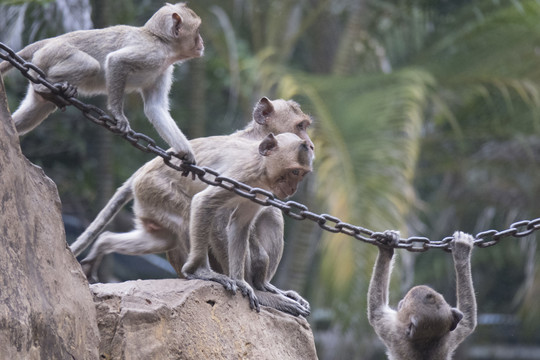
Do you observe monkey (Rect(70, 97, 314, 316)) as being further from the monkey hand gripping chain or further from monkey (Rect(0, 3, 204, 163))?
the monkey hand gripping chain

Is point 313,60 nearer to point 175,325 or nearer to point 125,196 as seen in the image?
point 125,196

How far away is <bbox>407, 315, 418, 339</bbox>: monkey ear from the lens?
5.63 metres

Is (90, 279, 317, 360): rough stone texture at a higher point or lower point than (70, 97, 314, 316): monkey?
lower

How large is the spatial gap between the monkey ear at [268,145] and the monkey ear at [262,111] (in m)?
0.93

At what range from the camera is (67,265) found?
4.82m

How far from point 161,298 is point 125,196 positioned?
1.23 m

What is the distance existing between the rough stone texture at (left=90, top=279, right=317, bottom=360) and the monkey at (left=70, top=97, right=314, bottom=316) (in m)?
0.31

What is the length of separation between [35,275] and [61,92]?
123cm

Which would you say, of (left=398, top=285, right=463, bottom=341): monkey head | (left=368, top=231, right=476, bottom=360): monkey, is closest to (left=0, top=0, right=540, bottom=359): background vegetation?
(left=368, top=231, right=476, bottom=360): monkey

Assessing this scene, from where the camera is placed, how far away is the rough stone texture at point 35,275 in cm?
414

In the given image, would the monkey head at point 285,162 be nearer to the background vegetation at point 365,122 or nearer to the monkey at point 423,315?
the monkey at point 423,315

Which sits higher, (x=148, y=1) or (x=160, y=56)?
(x=148, y=1)

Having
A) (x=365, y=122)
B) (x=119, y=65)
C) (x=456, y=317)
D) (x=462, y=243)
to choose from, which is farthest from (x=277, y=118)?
(x=365, y=122)

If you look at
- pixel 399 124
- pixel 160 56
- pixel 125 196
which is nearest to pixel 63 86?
pixel 160 56
